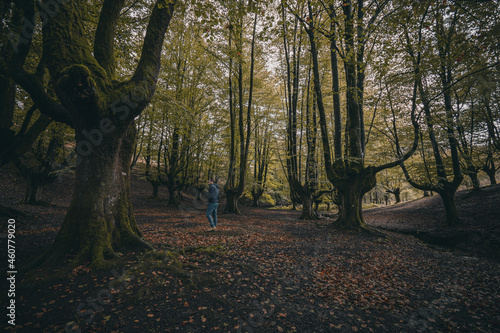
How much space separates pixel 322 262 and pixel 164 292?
4.07 metres

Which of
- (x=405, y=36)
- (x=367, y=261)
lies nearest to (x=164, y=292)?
(x=367, y=261)

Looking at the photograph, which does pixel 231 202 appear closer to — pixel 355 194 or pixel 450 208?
pixel 355 194

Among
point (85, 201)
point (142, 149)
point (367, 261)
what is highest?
point (142, 149)

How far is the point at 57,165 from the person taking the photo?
12625mm

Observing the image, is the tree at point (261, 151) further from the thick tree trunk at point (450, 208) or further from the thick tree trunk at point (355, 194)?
the thick tree trunk at point (450, 208)

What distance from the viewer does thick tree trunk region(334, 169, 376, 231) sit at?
31.7ft

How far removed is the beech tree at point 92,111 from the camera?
3.77 m

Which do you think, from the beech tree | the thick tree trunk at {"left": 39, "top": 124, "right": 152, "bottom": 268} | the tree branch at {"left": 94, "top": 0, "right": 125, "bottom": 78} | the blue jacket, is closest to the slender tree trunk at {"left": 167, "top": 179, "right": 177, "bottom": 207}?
the blue jacket

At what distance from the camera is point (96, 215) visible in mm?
4121

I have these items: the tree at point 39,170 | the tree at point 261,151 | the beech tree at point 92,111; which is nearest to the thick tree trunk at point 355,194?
the beech tree at point 92,111

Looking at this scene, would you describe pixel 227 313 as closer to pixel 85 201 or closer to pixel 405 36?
pixel 85 201

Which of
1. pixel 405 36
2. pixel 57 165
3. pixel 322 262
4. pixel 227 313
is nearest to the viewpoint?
pixel 227 313

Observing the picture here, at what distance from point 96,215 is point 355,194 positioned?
10.1m

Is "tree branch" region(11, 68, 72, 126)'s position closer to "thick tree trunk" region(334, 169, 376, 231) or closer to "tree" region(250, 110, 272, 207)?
"thick tree trunk" region(334, 169, 376, 231)
